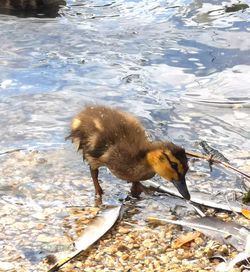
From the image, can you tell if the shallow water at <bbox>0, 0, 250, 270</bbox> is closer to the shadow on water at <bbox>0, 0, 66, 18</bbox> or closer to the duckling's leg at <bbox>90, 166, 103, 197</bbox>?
the duckling's leg at <bbox>90, 166, 103, 197</bbox>

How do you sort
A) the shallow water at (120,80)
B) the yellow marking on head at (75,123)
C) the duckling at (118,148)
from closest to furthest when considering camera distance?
the duckling at (118,148)
the yellow marking on head at (75,123)
the shallow water at (120,80)

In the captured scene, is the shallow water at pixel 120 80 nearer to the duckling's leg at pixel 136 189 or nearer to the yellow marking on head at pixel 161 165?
the duckling's leg at pixel 136 189

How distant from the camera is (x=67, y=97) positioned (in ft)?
19.1

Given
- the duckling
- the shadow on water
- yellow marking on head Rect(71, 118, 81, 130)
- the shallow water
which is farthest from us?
the shadow on water

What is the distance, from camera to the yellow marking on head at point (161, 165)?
12.8ft

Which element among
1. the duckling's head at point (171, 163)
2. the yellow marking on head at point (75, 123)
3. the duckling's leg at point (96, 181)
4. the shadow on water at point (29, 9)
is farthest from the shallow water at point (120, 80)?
the duckling's head at point (171, 163)

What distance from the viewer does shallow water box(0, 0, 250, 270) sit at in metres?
4.60

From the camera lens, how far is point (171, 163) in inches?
152

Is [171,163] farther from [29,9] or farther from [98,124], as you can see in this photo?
[29,9]

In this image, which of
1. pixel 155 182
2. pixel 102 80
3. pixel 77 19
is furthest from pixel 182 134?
pixel 77 19

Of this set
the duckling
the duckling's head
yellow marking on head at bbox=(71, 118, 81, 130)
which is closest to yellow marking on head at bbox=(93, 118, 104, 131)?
the duckling

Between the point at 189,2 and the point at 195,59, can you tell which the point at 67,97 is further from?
the point at 189,2

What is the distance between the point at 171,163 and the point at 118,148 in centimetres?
40

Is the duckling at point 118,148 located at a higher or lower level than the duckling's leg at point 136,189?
higher
